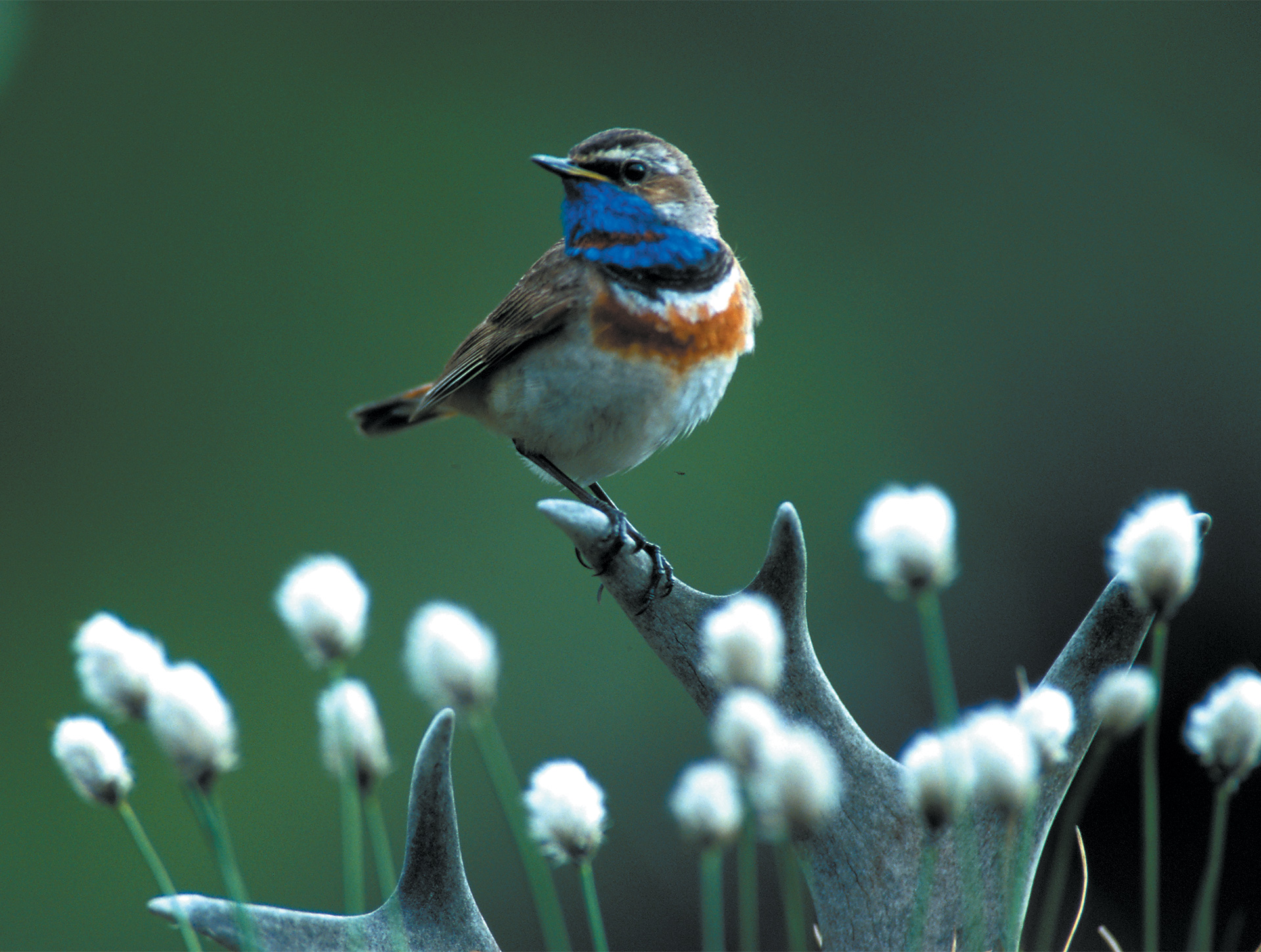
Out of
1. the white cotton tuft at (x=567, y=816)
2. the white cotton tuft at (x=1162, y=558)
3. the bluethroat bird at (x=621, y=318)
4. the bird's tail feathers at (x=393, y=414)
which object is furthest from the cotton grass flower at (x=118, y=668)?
the bird's tail feathers at (x=393, y=414)

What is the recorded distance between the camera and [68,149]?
89.2 inches

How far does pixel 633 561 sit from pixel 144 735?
1.41 meters

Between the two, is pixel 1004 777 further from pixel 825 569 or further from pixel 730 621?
pixel 825 569

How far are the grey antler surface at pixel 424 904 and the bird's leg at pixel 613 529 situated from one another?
0.44 feet

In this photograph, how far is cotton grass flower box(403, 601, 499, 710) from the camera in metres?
0.41

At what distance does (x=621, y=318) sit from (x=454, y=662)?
1.72ft

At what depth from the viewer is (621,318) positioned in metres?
0.90

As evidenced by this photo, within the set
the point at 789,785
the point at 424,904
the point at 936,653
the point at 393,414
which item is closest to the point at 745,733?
the point at 789,785

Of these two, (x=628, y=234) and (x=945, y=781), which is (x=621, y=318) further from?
(x=945, y=781)

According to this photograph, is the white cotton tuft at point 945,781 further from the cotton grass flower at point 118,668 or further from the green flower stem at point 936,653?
the cotton grass flower at point 118,668

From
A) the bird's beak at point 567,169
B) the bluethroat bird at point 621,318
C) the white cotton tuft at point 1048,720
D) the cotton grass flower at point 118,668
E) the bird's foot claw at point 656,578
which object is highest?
the bird's beak at point 567,169

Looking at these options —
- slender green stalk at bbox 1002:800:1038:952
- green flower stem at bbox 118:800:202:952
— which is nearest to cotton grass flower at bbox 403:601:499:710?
green flower stem at bbox 118:800:202:952

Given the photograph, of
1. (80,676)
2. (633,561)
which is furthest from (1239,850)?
(80,676)

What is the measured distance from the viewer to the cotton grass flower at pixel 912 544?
1.46 ft
